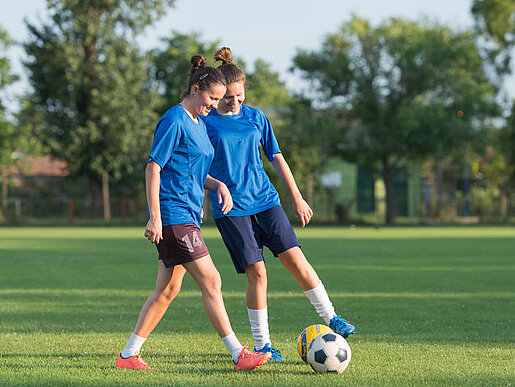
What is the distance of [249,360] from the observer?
16.7ft

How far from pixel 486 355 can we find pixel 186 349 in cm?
229

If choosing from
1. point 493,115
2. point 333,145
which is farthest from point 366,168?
point 493,115

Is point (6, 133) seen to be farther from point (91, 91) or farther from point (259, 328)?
point (259, 328)

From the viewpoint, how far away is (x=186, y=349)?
5996 millimetres

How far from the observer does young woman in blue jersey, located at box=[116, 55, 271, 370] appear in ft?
16.4

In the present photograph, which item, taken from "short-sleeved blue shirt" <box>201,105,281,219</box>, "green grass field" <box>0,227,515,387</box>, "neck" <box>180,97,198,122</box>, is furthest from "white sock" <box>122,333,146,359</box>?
"neck" <box>180,97,198,122</box>

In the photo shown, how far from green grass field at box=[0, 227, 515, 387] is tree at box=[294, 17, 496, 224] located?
28032mm

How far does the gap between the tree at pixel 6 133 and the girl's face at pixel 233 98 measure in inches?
1628

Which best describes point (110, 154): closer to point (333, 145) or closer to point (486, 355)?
point (333, 145)

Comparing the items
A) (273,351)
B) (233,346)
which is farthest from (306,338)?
(233,346)

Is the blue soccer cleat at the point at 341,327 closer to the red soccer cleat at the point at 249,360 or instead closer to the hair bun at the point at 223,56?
the red soccer cleat at the point at 249,360

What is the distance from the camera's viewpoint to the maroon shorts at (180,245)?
5020mm

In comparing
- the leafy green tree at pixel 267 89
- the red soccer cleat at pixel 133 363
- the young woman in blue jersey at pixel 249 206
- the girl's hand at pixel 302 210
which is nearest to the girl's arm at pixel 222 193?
the young woman in blue jersey at pixel 249 206

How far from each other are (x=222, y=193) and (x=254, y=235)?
0.53 m
